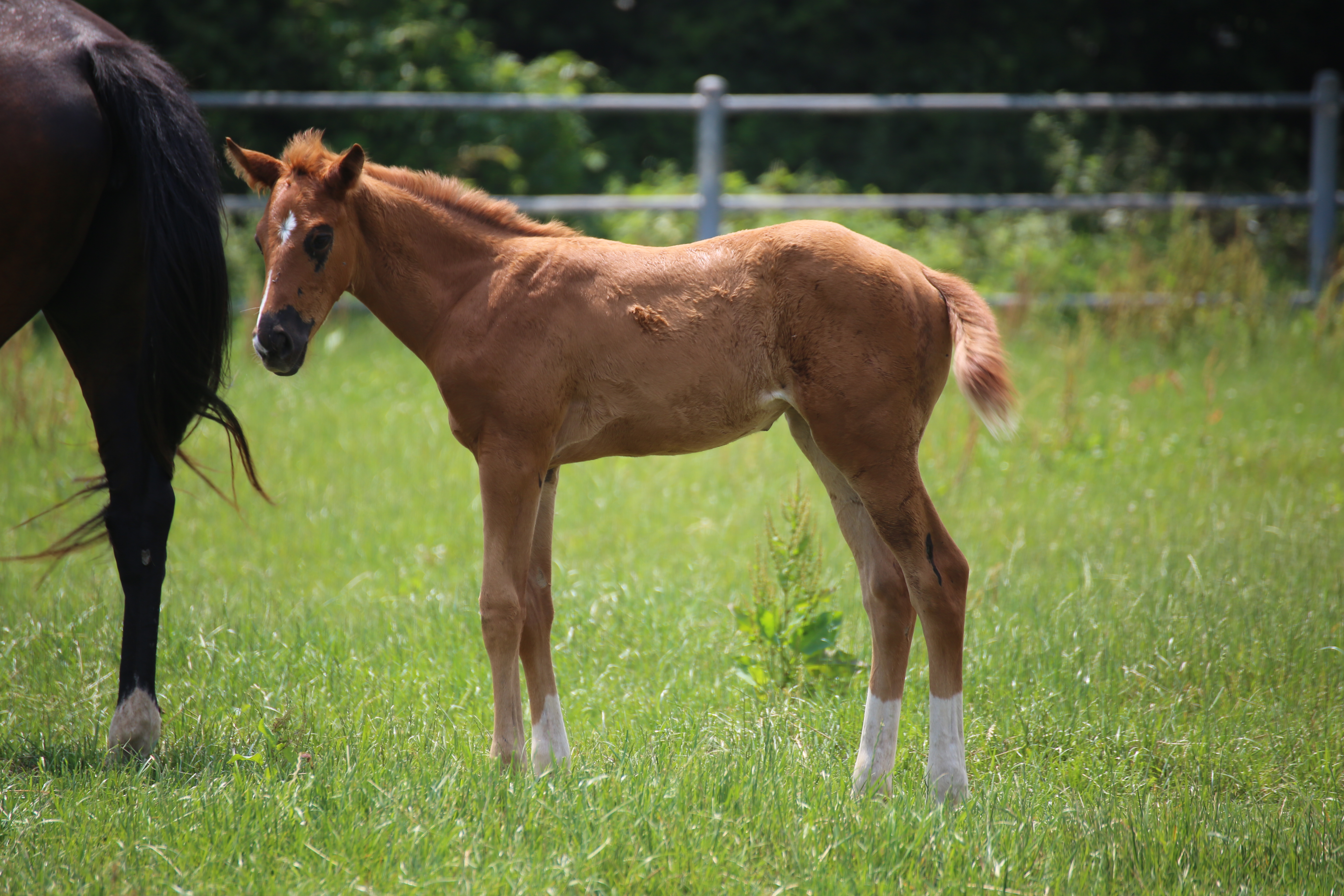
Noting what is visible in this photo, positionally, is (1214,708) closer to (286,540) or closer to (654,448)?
(654,448)

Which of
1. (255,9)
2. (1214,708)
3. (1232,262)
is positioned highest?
(255,9)

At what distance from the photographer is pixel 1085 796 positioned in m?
3.14

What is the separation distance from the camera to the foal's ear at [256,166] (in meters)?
2.96

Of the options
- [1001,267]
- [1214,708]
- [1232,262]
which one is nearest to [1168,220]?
[1001,267]

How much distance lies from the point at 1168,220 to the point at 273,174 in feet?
34.0

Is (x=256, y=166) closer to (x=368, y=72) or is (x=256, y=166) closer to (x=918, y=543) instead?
(x=918, y=543)

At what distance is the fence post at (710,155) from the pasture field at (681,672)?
2.26 metres

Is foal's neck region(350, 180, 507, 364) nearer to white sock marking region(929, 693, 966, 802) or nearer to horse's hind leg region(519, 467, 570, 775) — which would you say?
horse's hind leg region(519, 467, 570, 775)

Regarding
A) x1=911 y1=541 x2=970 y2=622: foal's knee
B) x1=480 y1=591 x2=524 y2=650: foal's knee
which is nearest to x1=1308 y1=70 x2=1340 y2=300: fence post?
x1=911 y1=541 x2=970 y2=622: foal's knee

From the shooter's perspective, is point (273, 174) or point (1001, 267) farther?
point (1001, 267)

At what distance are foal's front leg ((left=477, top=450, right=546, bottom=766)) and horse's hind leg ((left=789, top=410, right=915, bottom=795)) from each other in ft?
2.88

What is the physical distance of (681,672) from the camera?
160 inches

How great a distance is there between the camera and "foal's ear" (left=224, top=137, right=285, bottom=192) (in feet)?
9.70

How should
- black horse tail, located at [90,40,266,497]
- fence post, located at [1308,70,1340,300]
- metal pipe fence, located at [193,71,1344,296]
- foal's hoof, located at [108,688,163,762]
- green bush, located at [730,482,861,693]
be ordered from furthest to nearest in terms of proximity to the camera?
fence post, located at [1308,70,1340,300], metal pipe fence, located at [193,71,1344,296], green bush, located at [730,482,861,693], black horse tail, located at [90,40,266,497], foal's hoof, located at [108,688,163,762]
